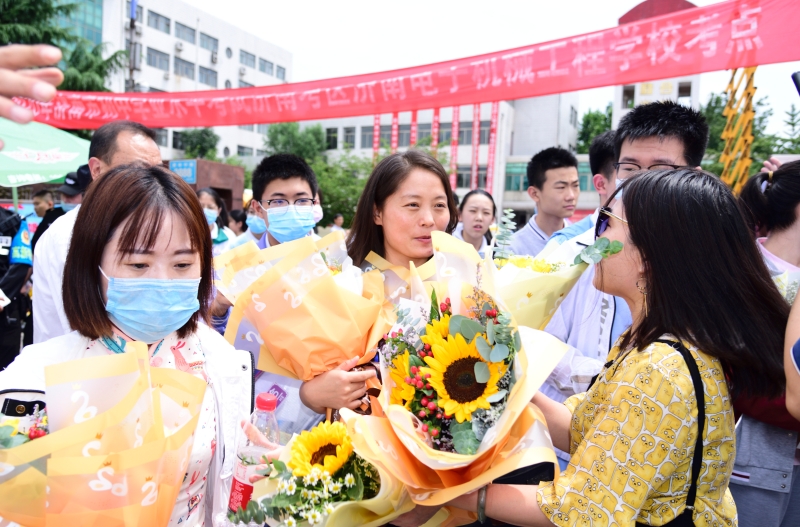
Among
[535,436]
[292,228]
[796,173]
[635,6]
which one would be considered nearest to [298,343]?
[535,436]

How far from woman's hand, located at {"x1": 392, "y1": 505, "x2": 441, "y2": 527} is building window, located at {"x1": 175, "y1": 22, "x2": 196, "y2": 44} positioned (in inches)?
1860

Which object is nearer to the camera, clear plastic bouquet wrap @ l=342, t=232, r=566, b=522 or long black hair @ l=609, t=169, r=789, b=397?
clear plastic bouquet wrap @ l=342, t=232, r=566, b=522

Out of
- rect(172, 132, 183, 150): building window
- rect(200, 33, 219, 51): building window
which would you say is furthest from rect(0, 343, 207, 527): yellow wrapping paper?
rect(200, 33, 219, 51): building window

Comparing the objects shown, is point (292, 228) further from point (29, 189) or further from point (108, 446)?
point (29, 189)

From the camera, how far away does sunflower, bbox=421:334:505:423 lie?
4.31 ft

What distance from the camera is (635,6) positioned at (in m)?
5.91

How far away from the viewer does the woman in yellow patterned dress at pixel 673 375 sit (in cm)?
132

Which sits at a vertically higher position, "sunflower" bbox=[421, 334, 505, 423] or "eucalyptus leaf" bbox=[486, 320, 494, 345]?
"eucalyptus leaf" bbox=[486, 320, 494, 345]

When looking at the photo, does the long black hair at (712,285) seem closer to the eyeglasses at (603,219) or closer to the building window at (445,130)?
the eyeglasses at (603,219)

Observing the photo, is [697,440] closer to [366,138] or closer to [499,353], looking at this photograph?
[499,353]

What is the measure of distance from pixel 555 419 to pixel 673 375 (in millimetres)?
523

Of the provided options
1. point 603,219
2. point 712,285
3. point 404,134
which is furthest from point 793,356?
point 404,134

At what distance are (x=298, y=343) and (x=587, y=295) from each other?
4.78 feet

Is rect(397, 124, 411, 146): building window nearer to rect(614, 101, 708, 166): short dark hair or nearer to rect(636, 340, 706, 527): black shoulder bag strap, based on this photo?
rect(614, 101, 708, 166): short dark hair
